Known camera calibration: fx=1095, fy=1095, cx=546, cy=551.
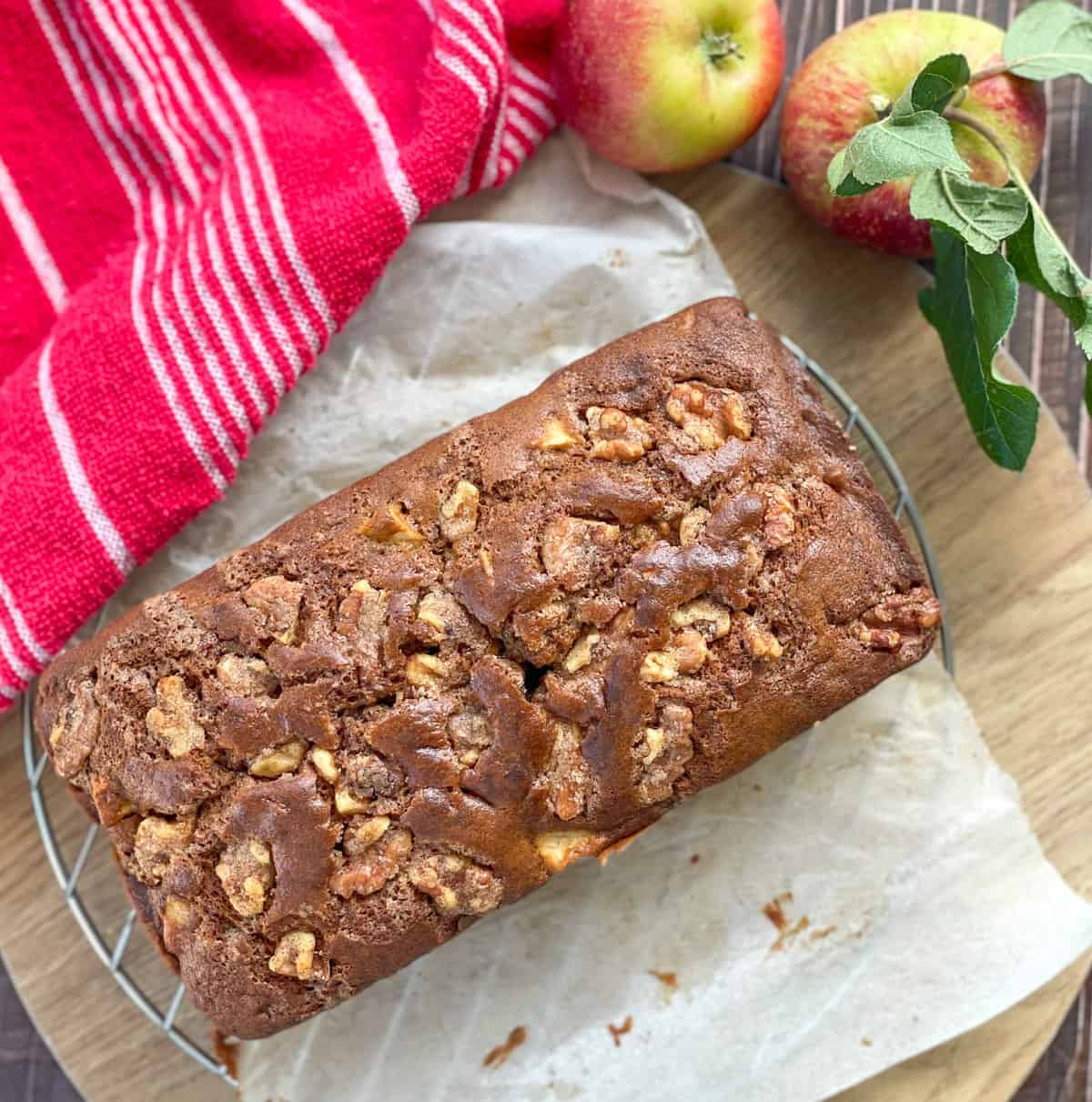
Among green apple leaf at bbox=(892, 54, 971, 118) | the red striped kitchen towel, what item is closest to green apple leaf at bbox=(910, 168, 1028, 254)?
green apple leaf at bbox=(892, 54, 971, 118)

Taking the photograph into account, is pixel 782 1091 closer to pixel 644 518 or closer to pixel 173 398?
pixel 644 518

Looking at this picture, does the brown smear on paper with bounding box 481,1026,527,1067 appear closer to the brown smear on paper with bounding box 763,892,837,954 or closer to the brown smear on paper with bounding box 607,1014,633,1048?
the brown smear on paper with bounding box 607,1014,633,1048

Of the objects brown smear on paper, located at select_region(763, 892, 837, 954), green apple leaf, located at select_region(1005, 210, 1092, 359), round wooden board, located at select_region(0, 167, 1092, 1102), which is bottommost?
brown smear on paper, located at select_region(763, 892, 837, 954)

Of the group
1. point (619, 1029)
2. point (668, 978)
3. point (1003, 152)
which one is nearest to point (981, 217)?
point (1003, 152)

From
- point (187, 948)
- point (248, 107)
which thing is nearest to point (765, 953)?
point (187, 948)

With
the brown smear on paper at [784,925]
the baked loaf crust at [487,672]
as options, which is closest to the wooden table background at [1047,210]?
the baked loaf crust at [487,672]

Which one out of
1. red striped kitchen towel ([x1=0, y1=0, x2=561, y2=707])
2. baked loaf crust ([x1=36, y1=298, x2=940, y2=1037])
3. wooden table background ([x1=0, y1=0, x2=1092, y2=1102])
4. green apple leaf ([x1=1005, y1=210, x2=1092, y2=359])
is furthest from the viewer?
wooden table background ([x1=0, y1=0, x2=1092, y2=1102])

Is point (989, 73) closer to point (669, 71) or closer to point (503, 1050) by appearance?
point (669, 71)
